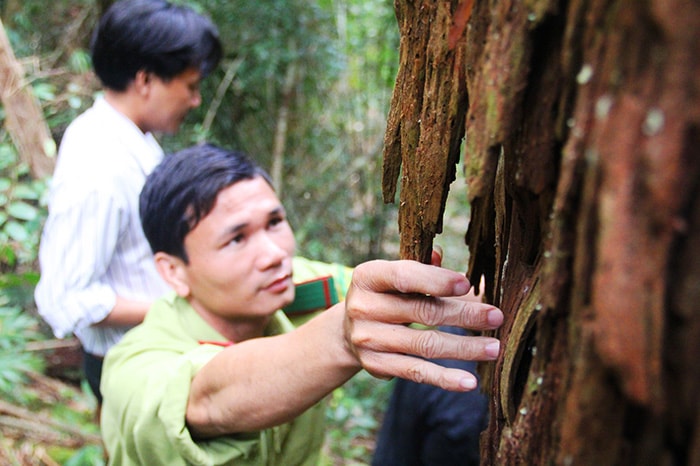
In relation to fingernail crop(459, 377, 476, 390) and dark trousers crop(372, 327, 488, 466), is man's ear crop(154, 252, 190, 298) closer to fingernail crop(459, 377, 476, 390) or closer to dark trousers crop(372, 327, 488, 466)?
dark trousers crop(372, 327, 488, 466)

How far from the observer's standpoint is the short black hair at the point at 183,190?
4.26ft

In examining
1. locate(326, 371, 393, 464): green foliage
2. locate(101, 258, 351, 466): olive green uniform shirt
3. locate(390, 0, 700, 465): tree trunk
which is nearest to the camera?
locate(390, 0, 700, 465): tree trunk

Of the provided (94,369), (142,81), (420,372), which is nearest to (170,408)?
(420,372)

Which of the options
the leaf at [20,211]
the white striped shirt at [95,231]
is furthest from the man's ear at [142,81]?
the leaf at [20,211]

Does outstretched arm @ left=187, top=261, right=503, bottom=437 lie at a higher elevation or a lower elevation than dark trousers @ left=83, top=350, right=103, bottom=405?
higher

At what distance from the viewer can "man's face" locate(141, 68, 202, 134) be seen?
1.78 meters

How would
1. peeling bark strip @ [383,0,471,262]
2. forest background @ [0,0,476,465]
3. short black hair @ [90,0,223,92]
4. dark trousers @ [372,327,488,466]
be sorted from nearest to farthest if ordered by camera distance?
1. peeling bark strip @ [383,0,471,262]
2. dark trousers @ [372,327,488,466]
3. short black hair @ [90,0,223,92]
4. forest background @ [0,0,476,465]

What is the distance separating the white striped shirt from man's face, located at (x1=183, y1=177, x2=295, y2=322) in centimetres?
37

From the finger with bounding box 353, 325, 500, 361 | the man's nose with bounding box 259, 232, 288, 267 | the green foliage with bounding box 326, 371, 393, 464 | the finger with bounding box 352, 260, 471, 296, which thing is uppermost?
the finger with bounding box 352, 260, 471, 296

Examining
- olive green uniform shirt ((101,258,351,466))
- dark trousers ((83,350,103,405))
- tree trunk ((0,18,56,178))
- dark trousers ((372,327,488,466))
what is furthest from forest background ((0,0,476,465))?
olive green uniform shirt ((101,258,351,466))

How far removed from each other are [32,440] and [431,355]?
240 centimetres

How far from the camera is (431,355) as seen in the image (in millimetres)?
649

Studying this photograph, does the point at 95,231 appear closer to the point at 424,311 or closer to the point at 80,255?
the point at 80,255

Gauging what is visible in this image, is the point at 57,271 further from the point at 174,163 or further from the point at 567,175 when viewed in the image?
the point at 567,175
